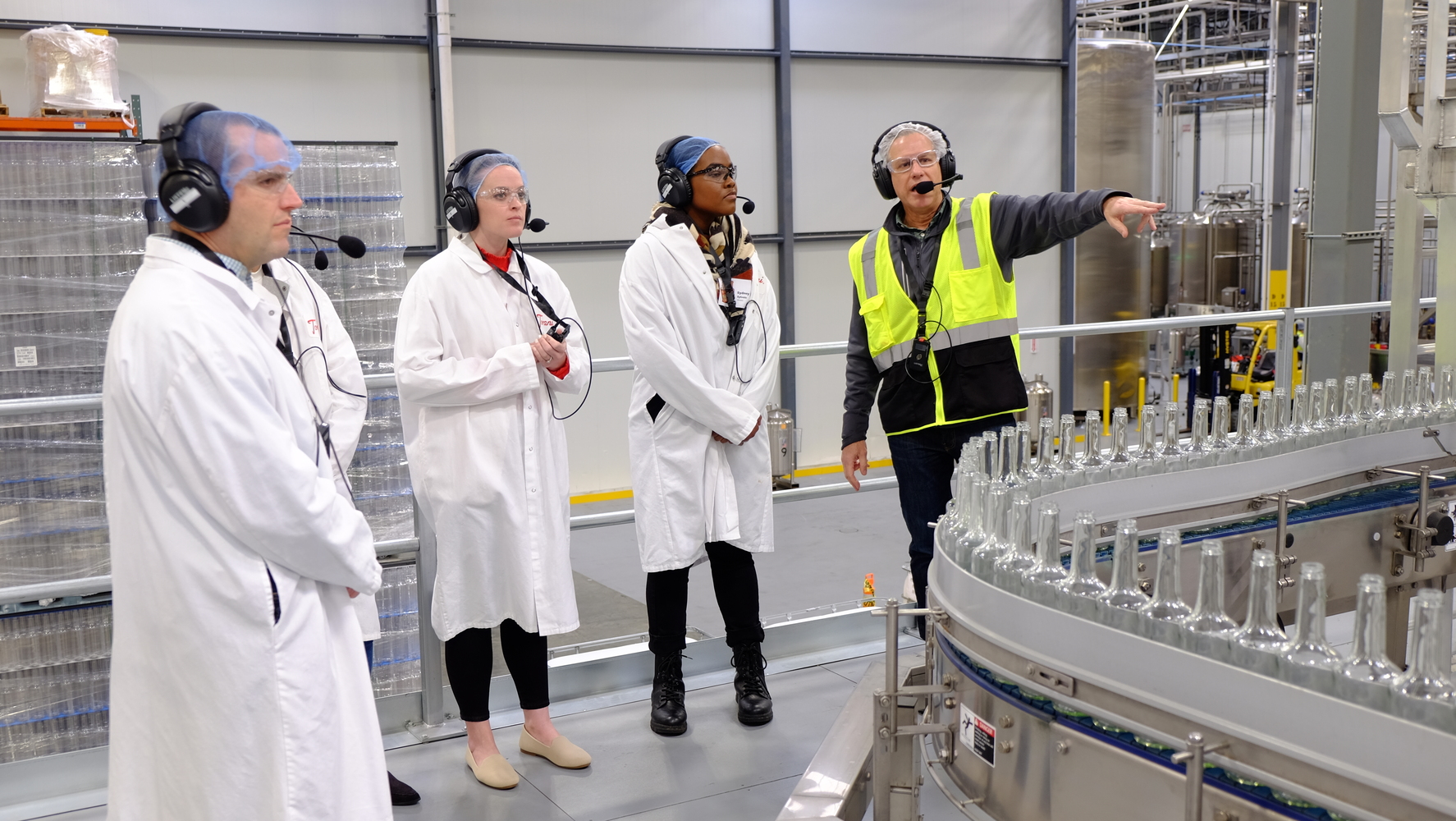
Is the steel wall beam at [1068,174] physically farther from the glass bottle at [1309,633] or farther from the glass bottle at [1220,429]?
the glass bottle at [1309,633]

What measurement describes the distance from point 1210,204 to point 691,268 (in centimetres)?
903

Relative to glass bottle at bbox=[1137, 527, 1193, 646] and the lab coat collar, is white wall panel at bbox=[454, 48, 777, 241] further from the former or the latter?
glass bottle at bbox=[1137, 527, 1193, 646]

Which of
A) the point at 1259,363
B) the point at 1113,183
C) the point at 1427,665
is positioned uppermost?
the point at 1113,183

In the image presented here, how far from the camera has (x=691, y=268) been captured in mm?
2926

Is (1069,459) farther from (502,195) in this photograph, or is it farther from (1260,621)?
(502,195)

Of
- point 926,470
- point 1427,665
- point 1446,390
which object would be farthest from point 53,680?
point 1446,390

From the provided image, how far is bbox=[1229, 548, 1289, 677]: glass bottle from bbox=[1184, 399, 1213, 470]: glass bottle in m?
0.73

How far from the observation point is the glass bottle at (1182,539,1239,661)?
122 cm

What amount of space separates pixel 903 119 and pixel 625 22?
7.01 feet

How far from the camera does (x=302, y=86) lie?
6602 millimetres

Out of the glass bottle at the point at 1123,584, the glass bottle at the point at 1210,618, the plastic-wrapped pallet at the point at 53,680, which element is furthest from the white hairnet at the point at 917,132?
the plastic-wrapped pallet at the point at 53,680

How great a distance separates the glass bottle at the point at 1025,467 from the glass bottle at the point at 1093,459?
84mm

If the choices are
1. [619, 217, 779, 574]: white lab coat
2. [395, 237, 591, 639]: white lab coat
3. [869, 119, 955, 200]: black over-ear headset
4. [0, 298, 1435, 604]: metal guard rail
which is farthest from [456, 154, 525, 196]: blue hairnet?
[869, 119, 955, 200]: black over-ear headset

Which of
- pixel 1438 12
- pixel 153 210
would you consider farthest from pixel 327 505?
pixel 1438 12
